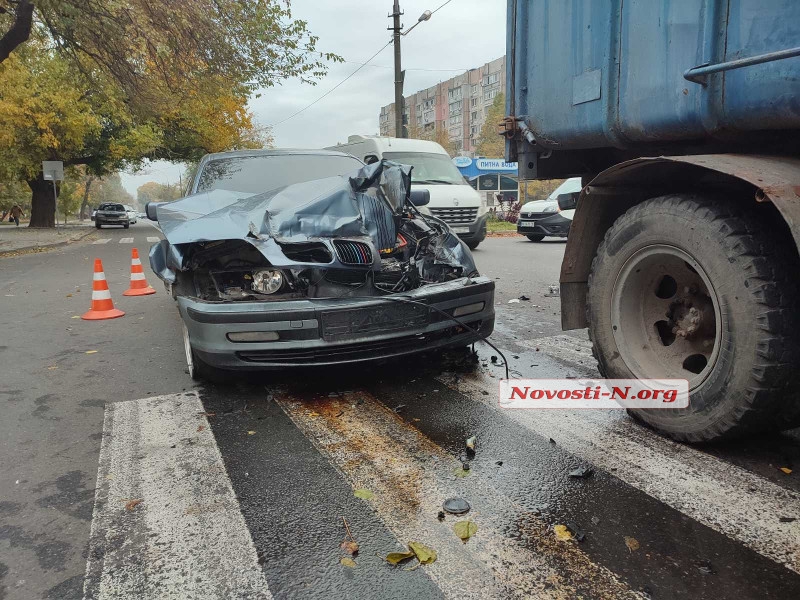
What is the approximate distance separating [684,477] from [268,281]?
2.58m

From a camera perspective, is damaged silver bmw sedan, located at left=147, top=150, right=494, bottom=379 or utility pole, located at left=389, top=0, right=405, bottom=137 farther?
utility pole, located at left=389, top=0, right=405, bottom=137

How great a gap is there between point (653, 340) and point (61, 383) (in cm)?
405

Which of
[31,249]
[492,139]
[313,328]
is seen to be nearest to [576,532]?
[313,328]

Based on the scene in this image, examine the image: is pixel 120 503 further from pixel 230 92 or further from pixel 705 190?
pixel 230 92

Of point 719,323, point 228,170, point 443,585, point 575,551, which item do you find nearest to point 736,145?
point 719,323

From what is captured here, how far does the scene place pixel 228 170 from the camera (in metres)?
5.48

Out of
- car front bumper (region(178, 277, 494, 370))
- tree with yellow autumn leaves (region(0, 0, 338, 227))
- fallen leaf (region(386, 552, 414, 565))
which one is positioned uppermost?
tree with yellow autumn leaves (region(0, 0, 338, 227))

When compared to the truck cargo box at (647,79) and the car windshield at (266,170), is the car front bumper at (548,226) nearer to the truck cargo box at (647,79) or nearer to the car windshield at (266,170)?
the car windshield at (266,170)

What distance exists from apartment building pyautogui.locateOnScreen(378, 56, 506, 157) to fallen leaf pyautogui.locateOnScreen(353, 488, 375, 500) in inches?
3334

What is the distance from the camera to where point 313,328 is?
3.46m

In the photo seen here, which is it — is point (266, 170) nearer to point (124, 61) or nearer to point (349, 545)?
point (349, 545)

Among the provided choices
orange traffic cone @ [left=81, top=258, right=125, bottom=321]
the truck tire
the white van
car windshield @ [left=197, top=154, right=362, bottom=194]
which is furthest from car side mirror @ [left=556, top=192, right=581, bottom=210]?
the white van

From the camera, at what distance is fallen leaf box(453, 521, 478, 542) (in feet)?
7.18

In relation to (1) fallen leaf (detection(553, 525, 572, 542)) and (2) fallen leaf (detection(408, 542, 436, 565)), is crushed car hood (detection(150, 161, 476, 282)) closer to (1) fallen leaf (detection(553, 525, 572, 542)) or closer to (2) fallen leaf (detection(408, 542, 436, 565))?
(2) fallen leaf (detection(408, 542, 436, 565))
